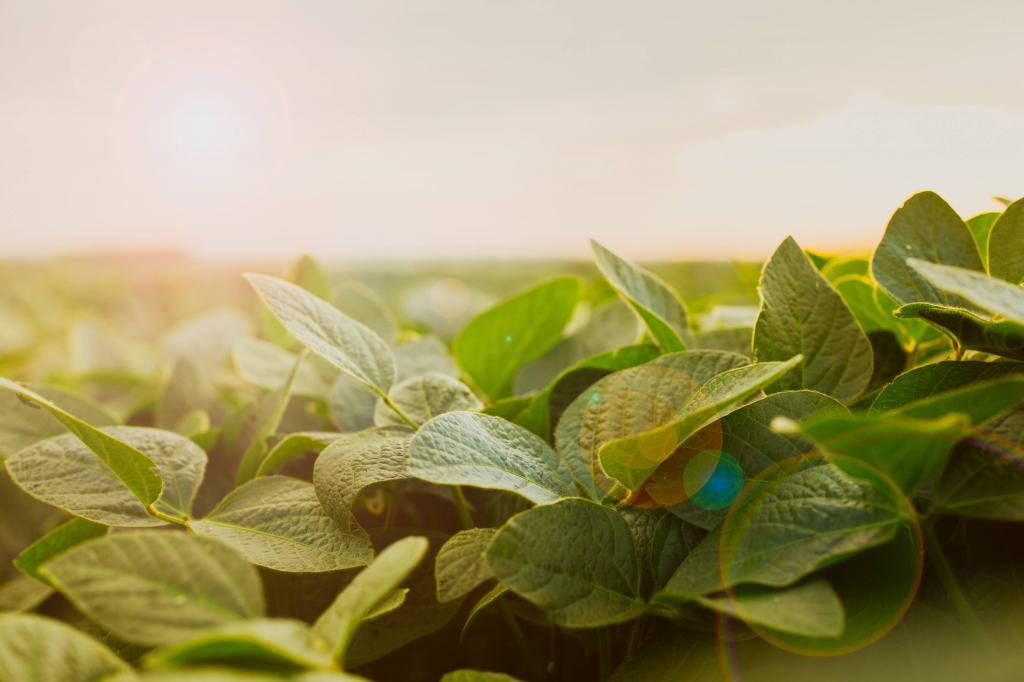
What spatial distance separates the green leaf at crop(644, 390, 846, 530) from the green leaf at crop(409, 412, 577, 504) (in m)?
0.07

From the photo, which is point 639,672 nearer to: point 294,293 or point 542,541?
point 542,541

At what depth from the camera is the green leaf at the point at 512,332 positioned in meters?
→ 0.75

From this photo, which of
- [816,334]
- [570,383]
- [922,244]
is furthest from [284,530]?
[922,244]

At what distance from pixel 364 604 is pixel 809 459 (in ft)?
0.88

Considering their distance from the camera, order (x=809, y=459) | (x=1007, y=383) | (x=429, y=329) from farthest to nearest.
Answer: (x=429, y=329) < (x=809, y=459) < (x=1007, y=383)

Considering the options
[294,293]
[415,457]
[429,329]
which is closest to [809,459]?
[415,457]

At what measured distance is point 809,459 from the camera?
1.40ft

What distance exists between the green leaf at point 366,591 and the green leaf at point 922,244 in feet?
1.27

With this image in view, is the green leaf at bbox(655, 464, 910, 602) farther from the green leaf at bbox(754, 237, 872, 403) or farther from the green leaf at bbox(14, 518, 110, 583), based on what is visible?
the green leaf at bbox(14, 518, 110, 583)

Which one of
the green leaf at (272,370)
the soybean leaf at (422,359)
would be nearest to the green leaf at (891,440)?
the soybean leaf at (422,359)

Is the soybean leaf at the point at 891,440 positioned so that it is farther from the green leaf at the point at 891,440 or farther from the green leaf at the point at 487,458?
the green leaf at the point at 487,458

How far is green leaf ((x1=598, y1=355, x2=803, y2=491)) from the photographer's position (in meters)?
0.39

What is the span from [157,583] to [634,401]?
0.30 metres

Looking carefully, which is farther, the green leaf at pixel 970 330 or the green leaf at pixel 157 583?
the green leaf at pixel 970 330
